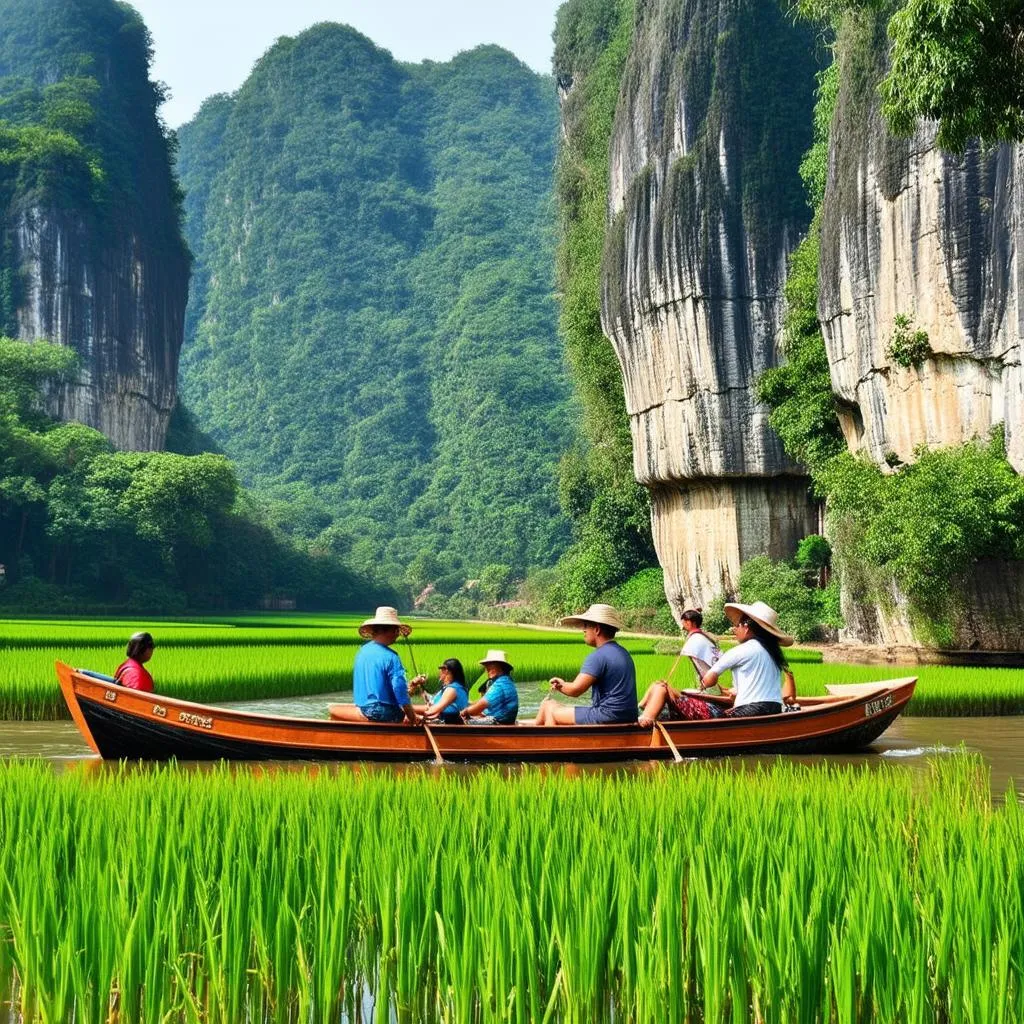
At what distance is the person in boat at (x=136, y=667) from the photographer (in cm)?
1116

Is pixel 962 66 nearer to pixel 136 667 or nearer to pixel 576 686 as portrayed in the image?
pixel 576 686

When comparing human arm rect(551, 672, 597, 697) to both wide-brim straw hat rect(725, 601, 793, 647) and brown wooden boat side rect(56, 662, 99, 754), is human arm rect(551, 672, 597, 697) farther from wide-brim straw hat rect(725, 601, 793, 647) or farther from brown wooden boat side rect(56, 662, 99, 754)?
brown wooden boat side rect(56, 662, 99, 754)

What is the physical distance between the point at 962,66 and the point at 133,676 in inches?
370

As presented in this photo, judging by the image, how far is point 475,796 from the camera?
20.9 feet

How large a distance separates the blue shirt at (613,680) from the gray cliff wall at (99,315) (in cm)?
5840

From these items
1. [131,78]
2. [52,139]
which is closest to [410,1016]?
[52,139]

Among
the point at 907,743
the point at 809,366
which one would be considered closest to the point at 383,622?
the point at 907,743

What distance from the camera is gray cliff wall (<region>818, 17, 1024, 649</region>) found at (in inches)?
877

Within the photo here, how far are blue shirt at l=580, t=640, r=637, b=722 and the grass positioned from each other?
508cm

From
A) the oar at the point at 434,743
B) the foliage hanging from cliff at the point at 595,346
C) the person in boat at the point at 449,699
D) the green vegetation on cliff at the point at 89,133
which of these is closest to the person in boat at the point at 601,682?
the person in boat at the point at 449,699

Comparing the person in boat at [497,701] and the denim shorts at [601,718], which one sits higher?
the person in boat at [497,701]

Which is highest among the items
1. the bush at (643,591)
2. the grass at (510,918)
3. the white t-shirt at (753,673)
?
the bush at (643,591)

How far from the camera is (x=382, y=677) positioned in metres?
10.9

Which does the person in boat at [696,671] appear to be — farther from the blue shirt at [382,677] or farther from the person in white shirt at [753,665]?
the blue shirt at [382,677]
